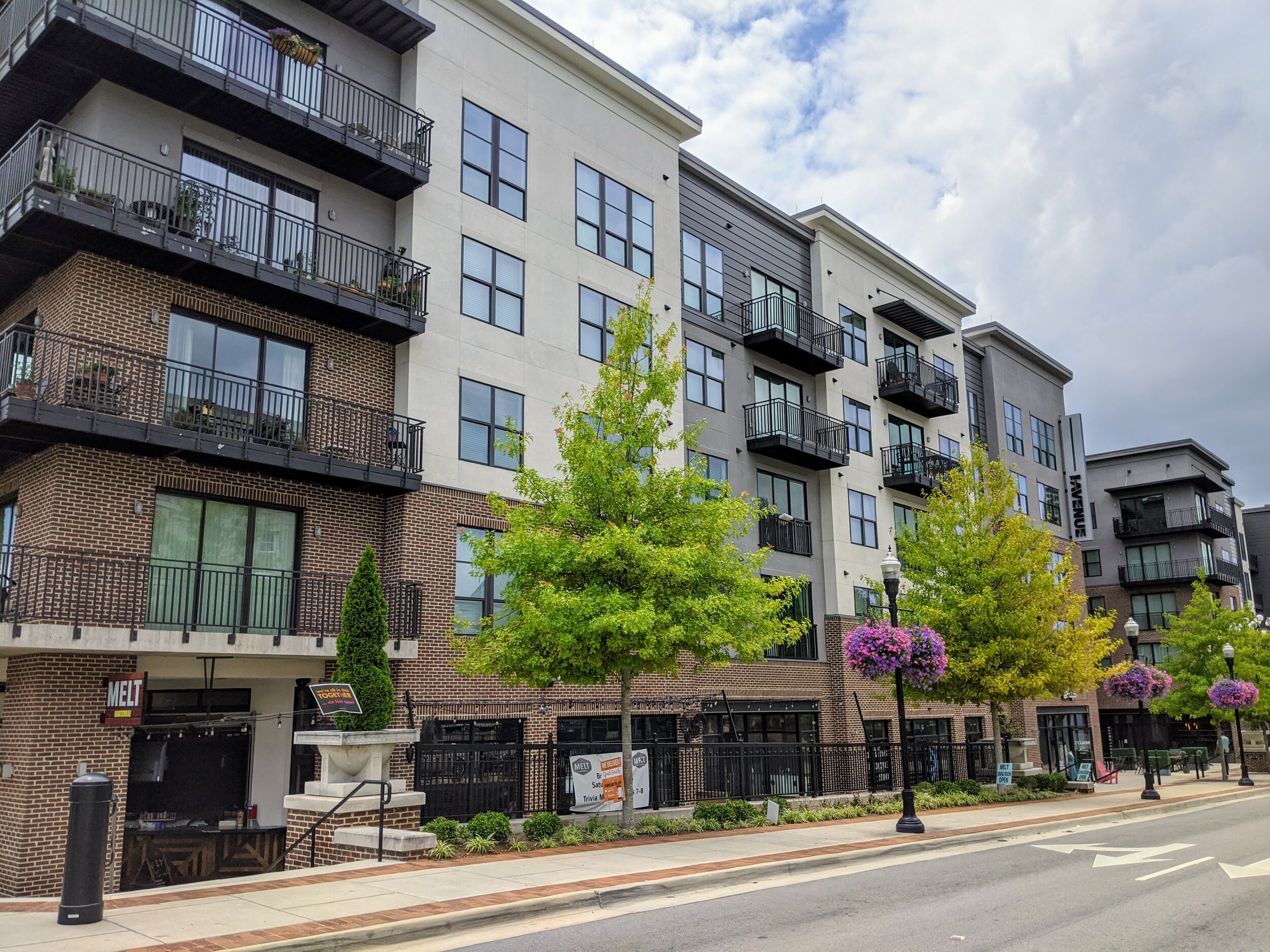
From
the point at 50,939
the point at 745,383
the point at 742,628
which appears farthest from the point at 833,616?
the point at 50,939

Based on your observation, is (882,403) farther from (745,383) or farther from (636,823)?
(636,823)

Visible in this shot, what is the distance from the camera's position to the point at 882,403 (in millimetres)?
37250

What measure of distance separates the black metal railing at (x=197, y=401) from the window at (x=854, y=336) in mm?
18839

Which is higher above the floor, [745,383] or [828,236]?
[828,236]

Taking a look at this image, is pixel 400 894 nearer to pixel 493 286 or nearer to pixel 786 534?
pixel 493 286

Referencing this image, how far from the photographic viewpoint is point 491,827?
51.3 feet

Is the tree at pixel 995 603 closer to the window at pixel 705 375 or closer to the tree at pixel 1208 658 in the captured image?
the window at pixel 705 375

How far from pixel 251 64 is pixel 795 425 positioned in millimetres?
18948

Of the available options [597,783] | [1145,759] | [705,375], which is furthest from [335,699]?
[1145,759]

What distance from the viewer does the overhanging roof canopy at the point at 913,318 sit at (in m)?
37.2

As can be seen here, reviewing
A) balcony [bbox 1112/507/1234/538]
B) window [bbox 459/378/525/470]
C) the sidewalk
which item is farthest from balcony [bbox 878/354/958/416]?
balcony [bbox 1112/507/1234/538]

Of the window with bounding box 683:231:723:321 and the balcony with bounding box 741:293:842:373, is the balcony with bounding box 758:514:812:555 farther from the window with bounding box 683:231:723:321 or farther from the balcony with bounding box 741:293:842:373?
the window with bounding box 683:231:723:321

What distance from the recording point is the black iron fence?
17812 millimetres

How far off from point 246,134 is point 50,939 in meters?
15.6
